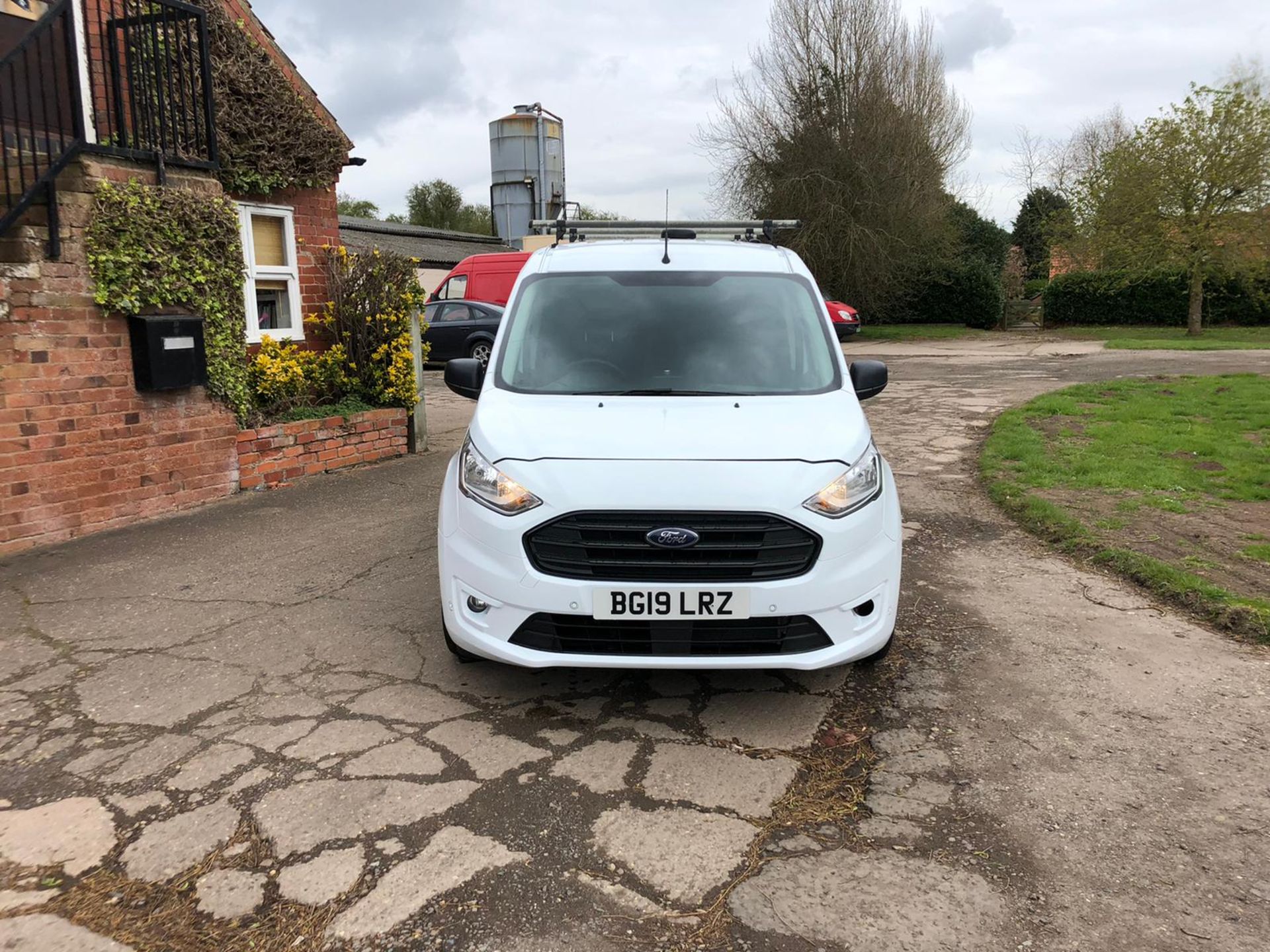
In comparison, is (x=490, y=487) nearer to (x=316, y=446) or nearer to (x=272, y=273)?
(x=316, y=446)

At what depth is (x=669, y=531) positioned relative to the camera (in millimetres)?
3303

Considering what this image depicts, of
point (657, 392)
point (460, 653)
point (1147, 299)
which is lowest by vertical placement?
point (460, 653)

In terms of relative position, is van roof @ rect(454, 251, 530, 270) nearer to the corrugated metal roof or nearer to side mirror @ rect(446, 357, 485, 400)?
the corrugated metal roof

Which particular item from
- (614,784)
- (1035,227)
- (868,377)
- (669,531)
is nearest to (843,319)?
(868,377)

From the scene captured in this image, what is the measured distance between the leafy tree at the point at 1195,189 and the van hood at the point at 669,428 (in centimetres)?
2783

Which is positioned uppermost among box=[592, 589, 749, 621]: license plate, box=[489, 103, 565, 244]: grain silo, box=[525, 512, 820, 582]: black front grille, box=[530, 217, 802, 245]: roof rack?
box=[489, 103, 565, 244]: grain silo

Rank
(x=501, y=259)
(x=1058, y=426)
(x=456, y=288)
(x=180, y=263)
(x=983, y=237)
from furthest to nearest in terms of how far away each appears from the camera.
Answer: (x=983, y=237)
(x=456, y=288)
(x=501, y=259)
(x=1058, y=426)
(x=180, y=263)

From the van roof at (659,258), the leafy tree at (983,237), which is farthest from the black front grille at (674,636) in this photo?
the leafy tree at (983,237)

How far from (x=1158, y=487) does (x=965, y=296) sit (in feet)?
94.0

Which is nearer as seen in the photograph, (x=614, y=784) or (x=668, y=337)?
(x=614, y=784)

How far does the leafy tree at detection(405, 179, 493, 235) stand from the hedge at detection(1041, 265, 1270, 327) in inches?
1267

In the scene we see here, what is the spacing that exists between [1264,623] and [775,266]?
10.3 feet

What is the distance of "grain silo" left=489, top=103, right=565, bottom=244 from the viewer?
108 feet

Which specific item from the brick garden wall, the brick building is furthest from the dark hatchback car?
the brick garden wall
